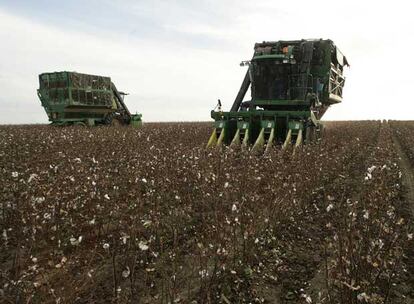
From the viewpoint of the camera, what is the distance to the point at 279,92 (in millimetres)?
17156

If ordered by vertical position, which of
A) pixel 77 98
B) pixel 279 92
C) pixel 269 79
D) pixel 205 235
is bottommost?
pixel 205 235

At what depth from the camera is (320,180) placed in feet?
34.2

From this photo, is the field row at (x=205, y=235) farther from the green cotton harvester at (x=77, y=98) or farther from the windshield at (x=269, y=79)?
the green cotton harvester at (x=77, y=98)

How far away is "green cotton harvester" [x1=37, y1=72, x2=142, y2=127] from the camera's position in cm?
2788

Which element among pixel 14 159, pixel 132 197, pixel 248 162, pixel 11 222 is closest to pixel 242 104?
pixel 248 162

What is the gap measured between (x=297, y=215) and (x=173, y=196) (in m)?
2.43

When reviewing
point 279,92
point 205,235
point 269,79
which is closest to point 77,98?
point 269,79

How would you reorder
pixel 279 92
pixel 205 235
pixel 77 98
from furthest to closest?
1. pixel 77 98
2. pixel 279 92
3. pixel 205 235

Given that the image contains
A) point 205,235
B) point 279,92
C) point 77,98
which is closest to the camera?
point 205,235

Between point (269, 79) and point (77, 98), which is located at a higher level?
point (269, 79)

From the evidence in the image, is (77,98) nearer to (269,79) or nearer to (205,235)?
(269,79)

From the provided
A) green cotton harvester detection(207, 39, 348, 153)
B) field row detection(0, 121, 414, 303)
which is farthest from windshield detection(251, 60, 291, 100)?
field row detection(0, 121, 414, 303)

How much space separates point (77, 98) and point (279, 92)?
631 inches

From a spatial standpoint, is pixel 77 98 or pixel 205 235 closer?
pixel 205 235
